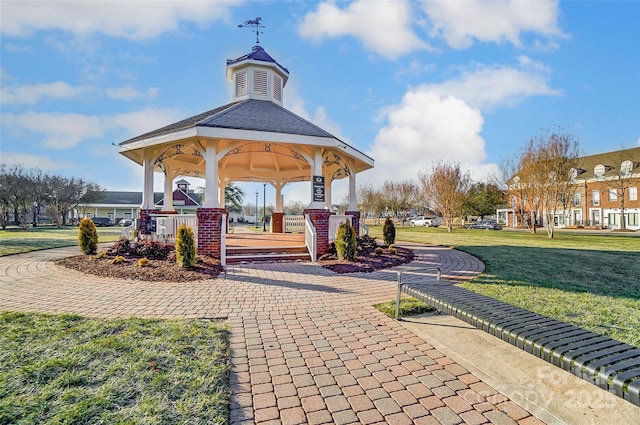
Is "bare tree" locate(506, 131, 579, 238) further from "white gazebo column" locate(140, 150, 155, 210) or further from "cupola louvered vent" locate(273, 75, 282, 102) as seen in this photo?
"white gazebo column" locate(140, 150, 155, 210)

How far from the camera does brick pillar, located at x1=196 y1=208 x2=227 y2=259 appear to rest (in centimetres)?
868

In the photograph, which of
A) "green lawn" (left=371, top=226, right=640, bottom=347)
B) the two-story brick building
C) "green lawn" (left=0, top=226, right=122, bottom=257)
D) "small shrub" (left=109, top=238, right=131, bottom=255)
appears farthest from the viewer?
the two-story brick building

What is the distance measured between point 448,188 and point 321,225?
79.8 feet

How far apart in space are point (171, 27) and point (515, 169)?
29079 mm

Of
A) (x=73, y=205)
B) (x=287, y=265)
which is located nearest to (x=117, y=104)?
(x=287, y=265)

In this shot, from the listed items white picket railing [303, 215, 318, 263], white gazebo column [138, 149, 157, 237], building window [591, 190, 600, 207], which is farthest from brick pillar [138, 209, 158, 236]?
building window [591, 190, 600, 207]

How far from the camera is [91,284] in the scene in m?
6.28

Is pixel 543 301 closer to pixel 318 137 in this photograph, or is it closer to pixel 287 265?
pixel 287 265

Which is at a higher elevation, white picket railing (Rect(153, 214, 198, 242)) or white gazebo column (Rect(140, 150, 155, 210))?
white gazebo column (Rect(140, 150, 155, 210))

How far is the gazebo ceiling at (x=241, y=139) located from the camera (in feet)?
29.4

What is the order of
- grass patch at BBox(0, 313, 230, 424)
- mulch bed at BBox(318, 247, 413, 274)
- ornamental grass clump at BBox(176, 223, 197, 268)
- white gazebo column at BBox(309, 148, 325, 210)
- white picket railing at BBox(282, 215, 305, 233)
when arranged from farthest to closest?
white picket railing at BBox(282, 215, 305, 233)
white gazebo column at BBox(309, 148, 325, 210)
mulch bed at BBox(318, 247, 413, 274)
ornamental grass clump at BBox(176, 223, 197, 268)
grass patch at BBox(0, 313, 230, 424)

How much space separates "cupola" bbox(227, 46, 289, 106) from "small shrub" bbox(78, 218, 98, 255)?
23.5 feet

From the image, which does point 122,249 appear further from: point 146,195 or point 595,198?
point 595,198

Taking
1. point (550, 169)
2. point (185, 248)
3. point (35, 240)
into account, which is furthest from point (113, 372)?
point (550, 169)
